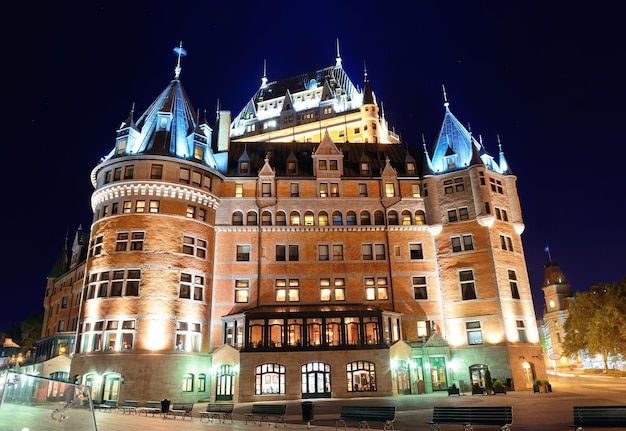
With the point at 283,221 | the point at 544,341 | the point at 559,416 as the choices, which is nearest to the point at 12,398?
the point at 559,416

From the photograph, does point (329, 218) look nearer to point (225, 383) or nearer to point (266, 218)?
point (266, 218)

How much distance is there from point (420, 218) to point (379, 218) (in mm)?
4277

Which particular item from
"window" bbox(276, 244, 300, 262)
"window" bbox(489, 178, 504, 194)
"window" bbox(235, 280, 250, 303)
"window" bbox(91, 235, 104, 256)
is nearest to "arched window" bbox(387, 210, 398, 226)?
"window" bbox(276, 244, 300, 262)

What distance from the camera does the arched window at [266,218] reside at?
147ft

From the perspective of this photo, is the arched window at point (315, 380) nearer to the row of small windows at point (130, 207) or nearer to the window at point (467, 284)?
the window at point (467, 284)

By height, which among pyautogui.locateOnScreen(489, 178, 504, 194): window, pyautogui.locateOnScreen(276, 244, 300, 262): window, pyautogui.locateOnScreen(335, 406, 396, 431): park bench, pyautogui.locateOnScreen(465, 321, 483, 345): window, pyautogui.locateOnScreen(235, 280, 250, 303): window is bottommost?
pyautogui.locateOnScreen(335, 406, 396, 431): park bench

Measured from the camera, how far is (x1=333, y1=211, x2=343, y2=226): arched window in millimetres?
45625

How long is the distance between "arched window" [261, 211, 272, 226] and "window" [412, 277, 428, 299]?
15.6m

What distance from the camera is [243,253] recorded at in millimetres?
44031

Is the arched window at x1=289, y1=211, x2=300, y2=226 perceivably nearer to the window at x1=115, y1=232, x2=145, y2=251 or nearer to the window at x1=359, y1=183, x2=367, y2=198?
the window at x1=359, y1=183, x2=367, y2=198

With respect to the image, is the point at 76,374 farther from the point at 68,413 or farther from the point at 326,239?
the point at 68,413

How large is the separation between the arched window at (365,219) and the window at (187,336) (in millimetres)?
18972

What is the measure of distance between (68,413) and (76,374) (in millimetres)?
29927

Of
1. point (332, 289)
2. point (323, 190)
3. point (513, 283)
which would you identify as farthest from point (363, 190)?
point (513, 283)
